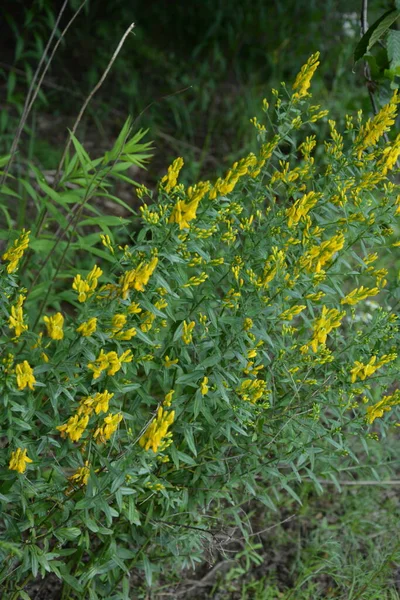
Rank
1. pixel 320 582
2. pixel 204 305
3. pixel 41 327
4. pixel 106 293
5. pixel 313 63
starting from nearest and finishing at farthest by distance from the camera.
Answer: pixel 106 293, pixel 204 305, pixel 313 63, pixel 320 582, pixel 41 327

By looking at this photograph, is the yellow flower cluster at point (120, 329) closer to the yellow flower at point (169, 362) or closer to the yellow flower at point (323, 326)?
the yellow flower at point (169, 362)

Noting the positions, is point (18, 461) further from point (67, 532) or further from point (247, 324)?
point (247, 324)

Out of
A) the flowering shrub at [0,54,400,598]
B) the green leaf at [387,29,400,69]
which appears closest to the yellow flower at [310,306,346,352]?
the flowering shrub at [0,54,400,598]

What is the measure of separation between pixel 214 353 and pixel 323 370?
0.42 m

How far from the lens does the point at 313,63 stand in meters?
2.50

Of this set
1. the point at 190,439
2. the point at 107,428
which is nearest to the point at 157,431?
the point at 107,428

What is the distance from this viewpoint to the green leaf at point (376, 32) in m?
2.65

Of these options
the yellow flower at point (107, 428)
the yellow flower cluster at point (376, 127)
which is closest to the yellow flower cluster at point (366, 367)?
the yellow flower cluster at point (376, 127)

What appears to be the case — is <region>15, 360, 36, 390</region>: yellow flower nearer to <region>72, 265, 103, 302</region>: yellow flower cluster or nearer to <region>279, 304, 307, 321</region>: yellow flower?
<region>72, 265, 103, 302</region>: yellow flower cluster

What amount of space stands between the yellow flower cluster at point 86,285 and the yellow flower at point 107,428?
0.99 feet

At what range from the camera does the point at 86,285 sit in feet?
6.68

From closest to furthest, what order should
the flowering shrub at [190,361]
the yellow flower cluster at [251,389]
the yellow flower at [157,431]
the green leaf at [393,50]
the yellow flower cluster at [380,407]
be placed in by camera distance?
the yellow flower at [157,431], the flowering shrub at [190,361], the yellow flower cluster at [251,389], the yellow flower cluster at [380,407], the green leaf at [393,50]

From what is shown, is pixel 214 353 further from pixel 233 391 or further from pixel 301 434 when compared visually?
pixel 301 434

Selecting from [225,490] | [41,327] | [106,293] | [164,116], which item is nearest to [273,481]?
[225,490]
